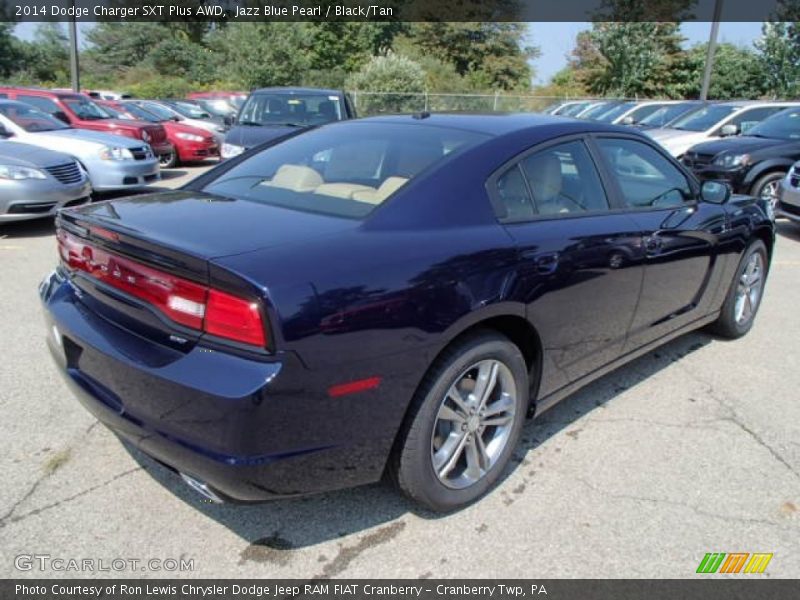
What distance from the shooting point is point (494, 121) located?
10.3 feet

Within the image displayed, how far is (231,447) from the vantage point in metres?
1.96

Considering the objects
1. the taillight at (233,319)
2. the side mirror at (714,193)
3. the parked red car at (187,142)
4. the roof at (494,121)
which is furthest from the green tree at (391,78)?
the taillight at (233,319)

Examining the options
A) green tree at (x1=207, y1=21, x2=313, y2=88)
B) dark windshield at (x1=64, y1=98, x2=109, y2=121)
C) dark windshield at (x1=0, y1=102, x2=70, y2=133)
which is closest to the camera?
dark windshield at (x1=0, y1=102, x2=70, y2=133)

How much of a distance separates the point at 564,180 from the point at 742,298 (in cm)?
239

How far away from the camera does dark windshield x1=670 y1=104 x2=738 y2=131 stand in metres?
12.0

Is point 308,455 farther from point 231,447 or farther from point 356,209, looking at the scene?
point 356,209

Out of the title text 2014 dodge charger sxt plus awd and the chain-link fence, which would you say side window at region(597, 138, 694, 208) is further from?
the chain-link fence

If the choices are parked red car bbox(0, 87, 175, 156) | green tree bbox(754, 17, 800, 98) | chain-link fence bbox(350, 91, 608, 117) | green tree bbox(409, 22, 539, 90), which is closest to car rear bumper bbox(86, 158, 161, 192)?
parked red car bbox(0, 87, 175, 156)

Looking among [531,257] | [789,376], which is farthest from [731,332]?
[531,257]

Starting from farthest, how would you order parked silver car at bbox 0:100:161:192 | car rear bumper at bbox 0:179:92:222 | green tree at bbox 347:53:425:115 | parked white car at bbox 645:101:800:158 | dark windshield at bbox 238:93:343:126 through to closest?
green tree at bbox 347:53:425:115 < parked white car at bbox 645:101:800:158 < dark windshield at bbox 238:93:343:126 < parked silver car at bbox 0:100:161:192 < car rear bumper at bbox 0:179:92:222

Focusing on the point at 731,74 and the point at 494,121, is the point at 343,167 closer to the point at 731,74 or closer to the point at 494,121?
the point at 494,121

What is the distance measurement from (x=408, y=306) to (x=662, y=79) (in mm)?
37650

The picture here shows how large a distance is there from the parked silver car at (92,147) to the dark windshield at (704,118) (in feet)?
32.6

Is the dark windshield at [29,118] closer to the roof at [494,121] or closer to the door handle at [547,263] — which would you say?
the roof at [494,121]
